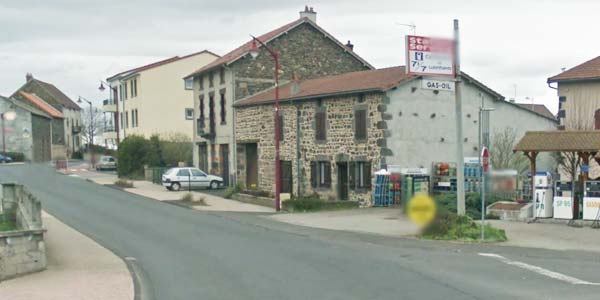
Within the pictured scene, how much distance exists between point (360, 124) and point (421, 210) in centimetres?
1045

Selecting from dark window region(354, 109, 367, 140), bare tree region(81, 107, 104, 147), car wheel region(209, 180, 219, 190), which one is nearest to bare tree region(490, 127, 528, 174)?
dark window region(354, 109, 367, 140)

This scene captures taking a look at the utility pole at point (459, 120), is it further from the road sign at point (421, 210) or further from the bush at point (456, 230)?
the road sign at point (421, 210)

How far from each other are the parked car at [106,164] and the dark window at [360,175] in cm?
3907

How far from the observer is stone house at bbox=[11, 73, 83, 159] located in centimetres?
8639

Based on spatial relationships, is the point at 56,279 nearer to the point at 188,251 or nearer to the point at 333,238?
the point at 188,251

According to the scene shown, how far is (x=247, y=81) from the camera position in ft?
132

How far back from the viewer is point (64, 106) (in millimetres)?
89688

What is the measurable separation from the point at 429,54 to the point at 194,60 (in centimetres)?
4495

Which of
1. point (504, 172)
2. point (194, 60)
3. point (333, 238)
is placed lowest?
point (333, 238)

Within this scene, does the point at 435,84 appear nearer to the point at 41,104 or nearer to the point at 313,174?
the point at 313,174

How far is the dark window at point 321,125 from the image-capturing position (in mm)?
31328

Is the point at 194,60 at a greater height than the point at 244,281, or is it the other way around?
the point at 194,60

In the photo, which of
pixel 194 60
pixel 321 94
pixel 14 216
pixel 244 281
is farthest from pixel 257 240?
pixel 194 60

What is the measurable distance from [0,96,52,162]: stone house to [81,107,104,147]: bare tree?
21.0 meters
